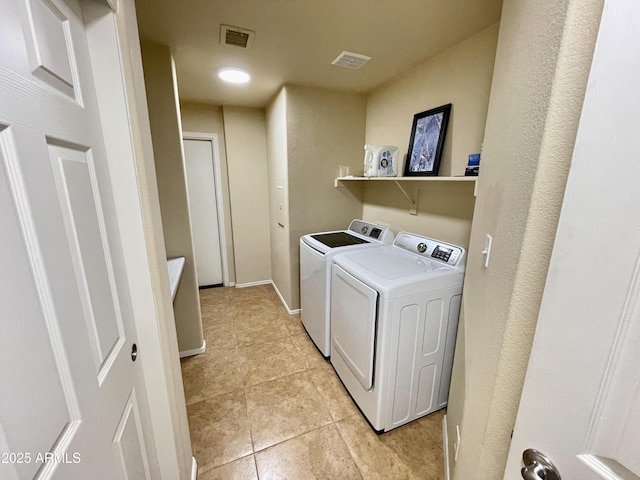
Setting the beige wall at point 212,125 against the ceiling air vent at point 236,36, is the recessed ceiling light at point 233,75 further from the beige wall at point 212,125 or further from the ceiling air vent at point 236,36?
the beige wall at point 212,125

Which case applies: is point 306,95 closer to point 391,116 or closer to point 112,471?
point 391,116

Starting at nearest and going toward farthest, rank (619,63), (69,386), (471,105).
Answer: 1. (619,63)
2. (69,386)
3. (471,105)

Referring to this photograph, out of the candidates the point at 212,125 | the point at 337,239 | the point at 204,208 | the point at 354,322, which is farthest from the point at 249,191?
the point at 354,322

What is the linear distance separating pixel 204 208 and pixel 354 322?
2.67 metres

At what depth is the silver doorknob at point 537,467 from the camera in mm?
479

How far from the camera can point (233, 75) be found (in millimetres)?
2221

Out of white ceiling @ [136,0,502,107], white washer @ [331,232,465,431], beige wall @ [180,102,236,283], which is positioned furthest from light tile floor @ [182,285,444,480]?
white ceiling @ [136,0,502,107]

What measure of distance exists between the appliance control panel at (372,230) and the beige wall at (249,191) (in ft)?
4.56

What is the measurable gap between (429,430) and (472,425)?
0.96 metres

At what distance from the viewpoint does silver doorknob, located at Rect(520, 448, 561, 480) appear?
48 centimetres

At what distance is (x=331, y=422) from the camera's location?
1.67 meters

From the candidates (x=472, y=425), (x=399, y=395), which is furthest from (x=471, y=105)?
(x=399, y=395)

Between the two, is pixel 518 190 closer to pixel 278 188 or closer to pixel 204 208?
pixel 278 188

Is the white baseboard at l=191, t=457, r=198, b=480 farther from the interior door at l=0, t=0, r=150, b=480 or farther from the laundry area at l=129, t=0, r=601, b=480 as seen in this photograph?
the interior door at l=0, t=0, r=150, b=480
